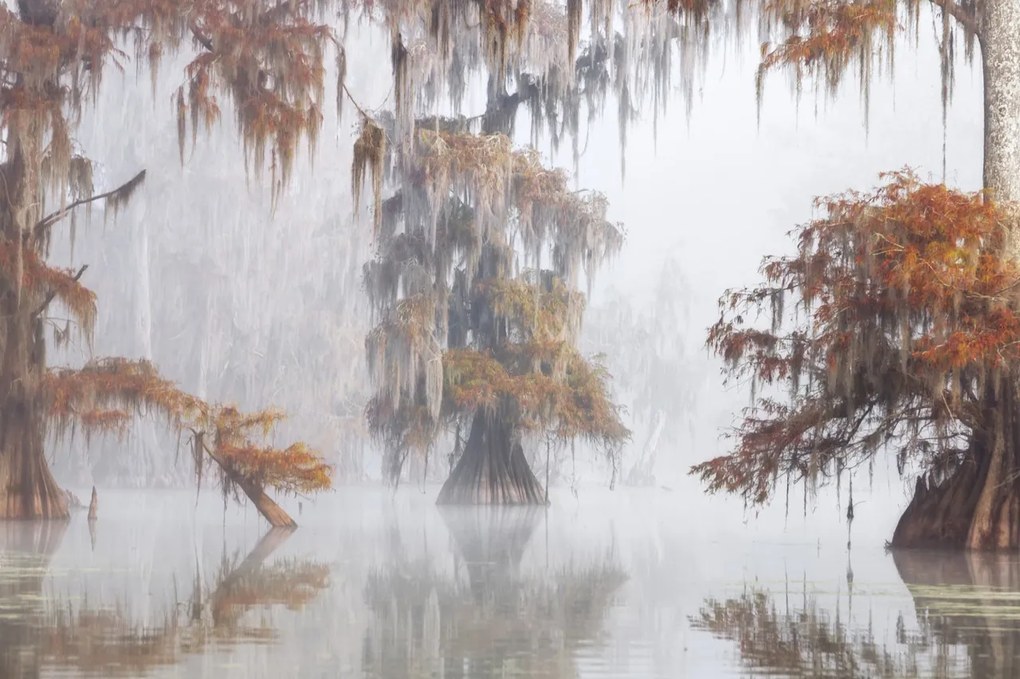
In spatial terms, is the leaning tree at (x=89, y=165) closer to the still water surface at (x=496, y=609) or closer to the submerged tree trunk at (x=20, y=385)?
the submerged tree trunk at (x=20, y=385)

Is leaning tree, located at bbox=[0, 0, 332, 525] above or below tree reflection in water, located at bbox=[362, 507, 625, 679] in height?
above

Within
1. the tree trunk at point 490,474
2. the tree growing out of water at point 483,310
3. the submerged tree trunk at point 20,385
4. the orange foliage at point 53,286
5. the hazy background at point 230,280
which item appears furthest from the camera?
the hazy background at point 230,280

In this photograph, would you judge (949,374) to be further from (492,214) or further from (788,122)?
(788,122)

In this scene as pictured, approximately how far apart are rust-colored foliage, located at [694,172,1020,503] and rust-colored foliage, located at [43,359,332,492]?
574 centimetres

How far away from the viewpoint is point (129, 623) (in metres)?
6.96

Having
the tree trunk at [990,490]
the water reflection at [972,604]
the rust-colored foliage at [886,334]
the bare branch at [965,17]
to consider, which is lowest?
the water reflection at [972,604]

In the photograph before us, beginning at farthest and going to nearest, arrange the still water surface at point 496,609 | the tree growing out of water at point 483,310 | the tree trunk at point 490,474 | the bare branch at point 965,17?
the tree trunk at point 490,474
the tree growing out of water at point 483,310
the bare branch at point 965,17
the still water surface at point 496,609

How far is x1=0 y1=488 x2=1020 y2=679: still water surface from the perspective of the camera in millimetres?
5715

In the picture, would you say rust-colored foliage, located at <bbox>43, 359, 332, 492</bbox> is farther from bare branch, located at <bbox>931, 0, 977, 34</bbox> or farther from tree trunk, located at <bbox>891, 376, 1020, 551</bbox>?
bare branch, located at <bbox>931, 0, 977, 34</bbox>

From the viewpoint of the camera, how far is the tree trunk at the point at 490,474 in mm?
27062

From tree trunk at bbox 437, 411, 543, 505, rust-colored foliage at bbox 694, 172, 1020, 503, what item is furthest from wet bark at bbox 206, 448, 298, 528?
tree trunk at bbox 437, 411, 543, 505

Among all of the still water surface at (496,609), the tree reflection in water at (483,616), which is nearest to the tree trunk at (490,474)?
the still water surface at (496,609)

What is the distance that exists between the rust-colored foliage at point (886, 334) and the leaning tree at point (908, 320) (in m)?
0.01

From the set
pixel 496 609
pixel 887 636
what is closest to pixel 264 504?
pixel 496 609
